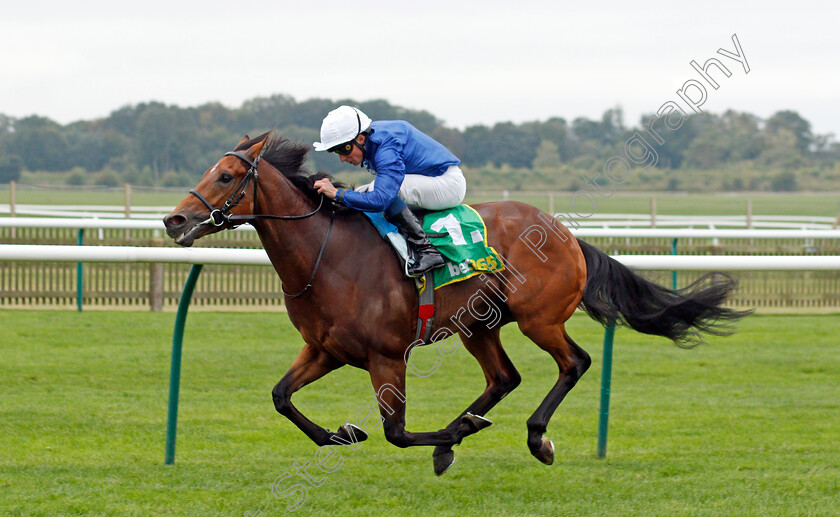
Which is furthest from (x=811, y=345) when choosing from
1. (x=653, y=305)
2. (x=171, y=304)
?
(x=171, y=304)

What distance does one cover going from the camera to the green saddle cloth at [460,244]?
12.6 ft

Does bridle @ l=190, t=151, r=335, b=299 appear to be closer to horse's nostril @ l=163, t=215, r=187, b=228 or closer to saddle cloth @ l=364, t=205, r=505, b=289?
horse's nostril @ l=163, t=215, r=187, b=228

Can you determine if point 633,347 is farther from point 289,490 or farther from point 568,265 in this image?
point 289,490

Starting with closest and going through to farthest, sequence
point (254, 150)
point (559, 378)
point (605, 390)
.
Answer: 1. point (254, 150)
2. point (559, 378)
3. point (605, 390)

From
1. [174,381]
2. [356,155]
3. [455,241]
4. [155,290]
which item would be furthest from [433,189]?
[155,290]

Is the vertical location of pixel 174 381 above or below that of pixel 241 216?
below

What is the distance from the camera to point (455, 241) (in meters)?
3.85

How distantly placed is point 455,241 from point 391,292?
0.36m

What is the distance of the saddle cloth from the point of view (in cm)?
382

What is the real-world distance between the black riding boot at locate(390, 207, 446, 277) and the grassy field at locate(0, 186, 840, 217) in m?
24.5

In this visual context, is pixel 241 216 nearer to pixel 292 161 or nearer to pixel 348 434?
pixel 292 161

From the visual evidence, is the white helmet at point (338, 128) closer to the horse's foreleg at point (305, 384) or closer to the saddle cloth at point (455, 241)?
the saddle cloth at point (455, 241)

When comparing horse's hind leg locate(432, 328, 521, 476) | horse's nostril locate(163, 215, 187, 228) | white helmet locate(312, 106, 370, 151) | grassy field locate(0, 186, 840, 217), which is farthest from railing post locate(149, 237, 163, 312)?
grassy field locate(0, 186, 840, 217)

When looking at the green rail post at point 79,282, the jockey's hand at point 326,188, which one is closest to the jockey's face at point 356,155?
the jockey's hand at point 326,188
